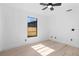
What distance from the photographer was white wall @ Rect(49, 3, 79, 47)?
2.73m

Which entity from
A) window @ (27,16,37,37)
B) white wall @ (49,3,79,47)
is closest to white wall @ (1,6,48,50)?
window @ (27,16,37,37)

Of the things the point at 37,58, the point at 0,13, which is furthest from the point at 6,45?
the point at 37,58

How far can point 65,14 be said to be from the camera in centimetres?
272

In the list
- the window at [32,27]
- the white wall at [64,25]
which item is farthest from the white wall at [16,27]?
the white wall at [64,25]

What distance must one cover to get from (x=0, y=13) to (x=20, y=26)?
0.93m

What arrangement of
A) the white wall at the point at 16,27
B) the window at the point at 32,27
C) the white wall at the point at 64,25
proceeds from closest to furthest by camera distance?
1. the white wall at the point at 64,25
2. the window at the point at 32,27
3. the white wall at the point at 16,27

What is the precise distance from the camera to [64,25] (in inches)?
113

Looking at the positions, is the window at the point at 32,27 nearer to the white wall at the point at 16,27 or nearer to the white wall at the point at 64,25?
the white wall at the point at 16,27

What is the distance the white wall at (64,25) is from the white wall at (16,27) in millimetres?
367

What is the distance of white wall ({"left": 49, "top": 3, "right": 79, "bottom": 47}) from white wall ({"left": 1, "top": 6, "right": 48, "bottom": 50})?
0.37 meters

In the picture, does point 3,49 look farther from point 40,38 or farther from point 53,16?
point 53,16

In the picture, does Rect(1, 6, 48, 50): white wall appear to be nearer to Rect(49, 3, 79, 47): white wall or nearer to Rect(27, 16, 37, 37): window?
Rect(27, 16, 37, 37): window

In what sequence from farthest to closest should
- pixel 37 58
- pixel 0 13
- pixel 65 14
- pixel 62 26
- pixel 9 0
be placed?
pixel 0 13, pixel 62 26, pixel 65 14, pixel 37 58, pixel 9 0

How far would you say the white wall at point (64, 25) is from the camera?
2730 mm
